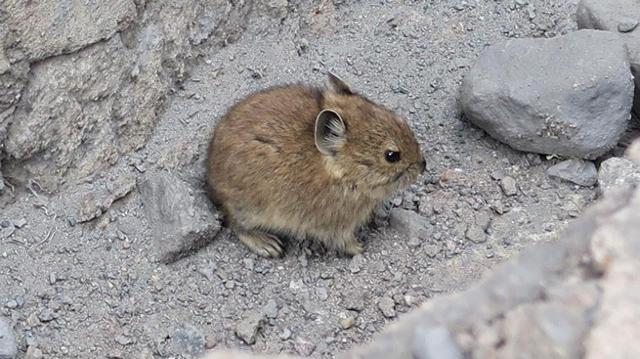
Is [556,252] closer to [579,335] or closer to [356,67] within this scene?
[579,335]

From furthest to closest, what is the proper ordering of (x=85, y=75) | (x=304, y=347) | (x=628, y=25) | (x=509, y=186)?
(x=628, y=25) < (x=509, y=186) < (x=85, y=75) < (x=304, y=347)

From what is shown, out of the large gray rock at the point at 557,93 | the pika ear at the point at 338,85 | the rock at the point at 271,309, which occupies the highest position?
the large gray rock at the point at 557,93

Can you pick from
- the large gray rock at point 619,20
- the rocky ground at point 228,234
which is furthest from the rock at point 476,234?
the large gray rock at point 619,20

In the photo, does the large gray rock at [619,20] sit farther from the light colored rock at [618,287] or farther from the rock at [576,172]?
the light colored rock at [618,287]

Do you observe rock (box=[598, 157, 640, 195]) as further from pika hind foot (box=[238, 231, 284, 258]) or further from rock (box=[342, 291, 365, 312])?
pika hind foot (box=[238, 231, 284, 258])

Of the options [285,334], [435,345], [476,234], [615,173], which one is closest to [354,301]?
[285,334]

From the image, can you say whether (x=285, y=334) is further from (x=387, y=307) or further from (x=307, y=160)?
(x=307, y=160)

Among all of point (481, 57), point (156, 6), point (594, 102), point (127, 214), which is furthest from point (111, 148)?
point (594, 102)
